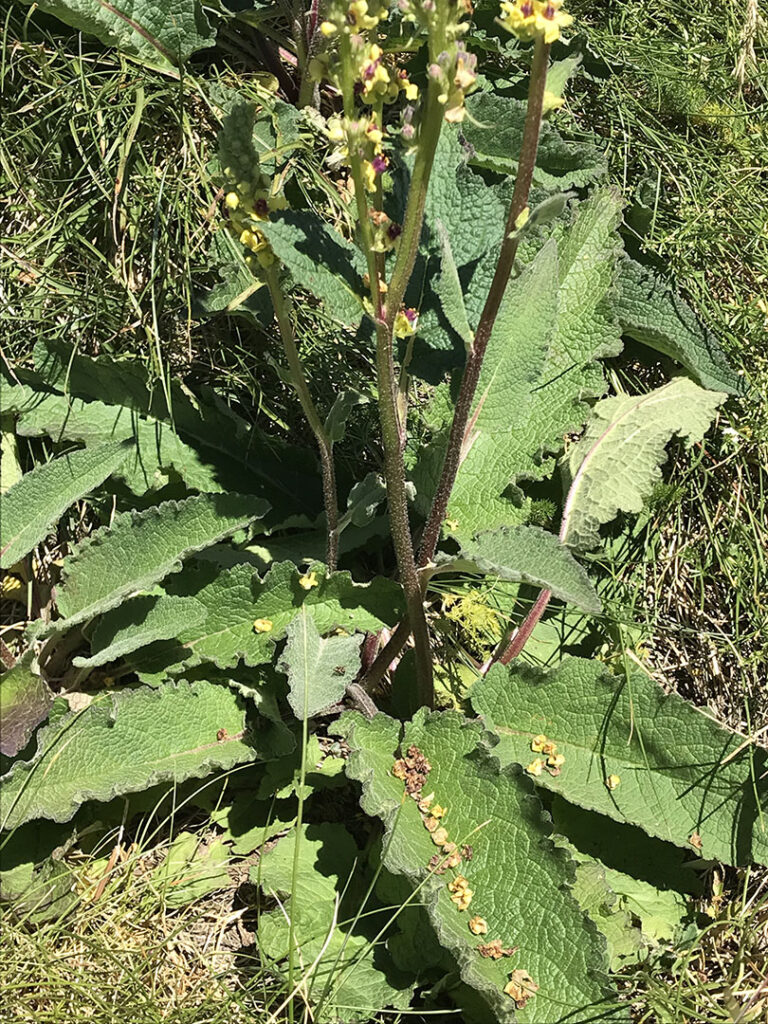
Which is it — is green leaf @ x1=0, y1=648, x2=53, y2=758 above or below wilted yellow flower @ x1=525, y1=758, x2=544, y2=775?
above

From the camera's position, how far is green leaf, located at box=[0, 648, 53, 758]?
205 centimetres

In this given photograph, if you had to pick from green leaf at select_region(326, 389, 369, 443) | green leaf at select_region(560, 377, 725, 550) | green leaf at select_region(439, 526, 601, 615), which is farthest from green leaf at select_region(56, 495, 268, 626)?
green leaf at select_region(560, 377, 725, 550)

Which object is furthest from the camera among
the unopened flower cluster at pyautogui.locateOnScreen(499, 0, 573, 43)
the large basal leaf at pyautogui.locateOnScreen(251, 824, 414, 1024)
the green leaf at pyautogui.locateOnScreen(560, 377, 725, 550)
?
the green leaf at pyautogui.locateOnScreen(560, 377, 725, 550)

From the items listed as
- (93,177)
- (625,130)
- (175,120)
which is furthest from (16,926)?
(625,130)

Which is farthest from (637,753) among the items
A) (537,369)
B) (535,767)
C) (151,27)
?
(151,27)

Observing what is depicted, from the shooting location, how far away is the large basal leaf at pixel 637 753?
2.16 metres

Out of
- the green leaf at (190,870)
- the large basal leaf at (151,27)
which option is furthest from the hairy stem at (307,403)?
the large basal leaf at (151,27)

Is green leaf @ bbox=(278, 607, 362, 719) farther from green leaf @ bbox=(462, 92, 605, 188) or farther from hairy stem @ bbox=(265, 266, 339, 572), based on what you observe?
green leaf @ bbox=(462, 92, 605, 188)

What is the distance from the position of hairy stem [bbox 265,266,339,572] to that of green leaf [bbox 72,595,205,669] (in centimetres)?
34

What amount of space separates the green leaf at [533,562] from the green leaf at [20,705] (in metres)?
0.94

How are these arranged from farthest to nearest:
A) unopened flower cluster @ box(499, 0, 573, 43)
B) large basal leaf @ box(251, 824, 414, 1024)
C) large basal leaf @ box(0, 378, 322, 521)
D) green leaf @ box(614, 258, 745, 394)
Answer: green leaf @ box(614, 258, 745, 394)
large basal leaf @ box(0, 378, 322, 521)
large basal leaf @ box(251, 824, 414, 1024)
unopened flower cluster @ box(499, 0, 573, 43)

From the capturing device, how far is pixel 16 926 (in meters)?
2.05

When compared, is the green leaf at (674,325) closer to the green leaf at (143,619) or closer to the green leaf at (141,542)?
the green leaf at (141,542)

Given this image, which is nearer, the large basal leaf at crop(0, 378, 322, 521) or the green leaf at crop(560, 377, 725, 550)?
the large basal leaf at crop(0, 378, 322, 521)
